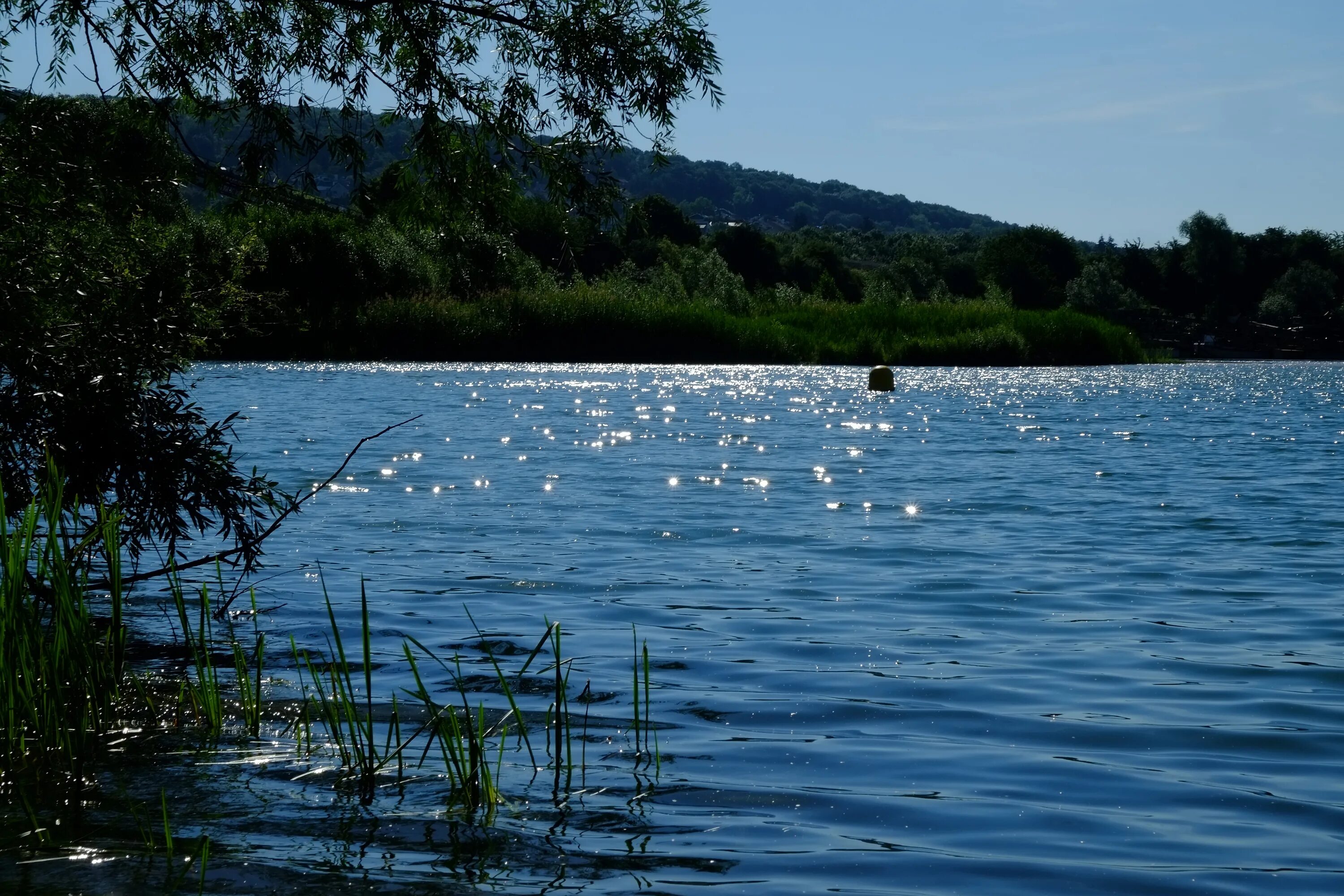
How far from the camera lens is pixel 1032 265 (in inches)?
5017

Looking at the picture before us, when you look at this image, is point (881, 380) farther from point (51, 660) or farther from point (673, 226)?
point (673, 226)

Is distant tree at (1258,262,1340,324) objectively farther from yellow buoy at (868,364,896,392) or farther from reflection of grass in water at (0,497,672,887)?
reflection of grass in water at (0,497,672,887)

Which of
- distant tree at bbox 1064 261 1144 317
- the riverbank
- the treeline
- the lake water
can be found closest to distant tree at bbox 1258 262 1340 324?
the treeline

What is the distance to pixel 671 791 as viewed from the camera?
5582 mm

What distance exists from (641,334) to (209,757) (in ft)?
160

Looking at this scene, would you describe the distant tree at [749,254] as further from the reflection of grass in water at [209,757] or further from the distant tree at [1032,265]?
the reflection of grass in water at [209,757]

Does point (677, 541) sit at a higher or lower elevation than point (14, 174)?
lower

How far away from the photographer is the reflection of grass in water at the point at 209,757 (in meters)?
4.77

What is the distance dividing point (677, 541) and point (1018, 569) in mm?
3236

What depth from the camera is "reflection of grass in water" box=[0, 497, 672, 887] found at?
188 inches

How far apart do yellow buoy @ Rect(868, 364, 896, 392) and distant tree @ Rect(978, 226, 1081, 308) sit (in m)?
85.1

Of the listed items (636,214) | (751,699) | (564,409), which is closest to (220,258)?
(636,214)

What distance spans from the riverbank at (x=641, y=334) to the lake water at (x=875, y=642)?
30155mm

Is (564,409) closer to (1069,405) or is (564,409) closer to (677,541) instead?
(1069,405)
